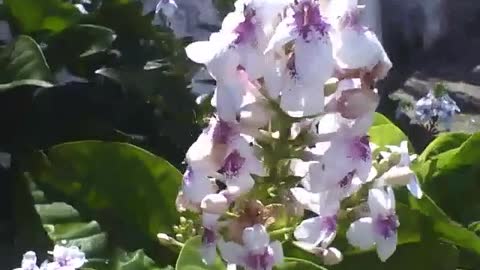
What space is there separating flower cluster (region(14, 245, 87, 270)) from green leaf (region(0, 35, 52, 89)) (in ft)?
0.61

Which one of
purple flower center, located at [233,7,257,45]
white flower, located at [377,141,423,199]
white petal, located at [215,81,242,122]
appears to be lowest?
→ white flower, located at [377,141,423,199]

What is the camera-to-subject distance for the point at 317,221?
56cm

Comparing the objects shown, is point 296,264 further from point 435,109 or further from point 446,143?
point 435,109

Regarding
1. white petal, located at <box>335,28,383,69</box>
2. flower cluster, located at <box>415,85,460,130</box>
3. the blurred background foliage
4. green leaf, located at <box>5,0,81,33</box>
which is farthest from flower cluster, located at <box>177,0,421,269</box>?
flower cluster, located at <box>415,85,460,130</box>

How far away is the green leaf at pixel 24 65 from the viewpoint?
875 millimetres

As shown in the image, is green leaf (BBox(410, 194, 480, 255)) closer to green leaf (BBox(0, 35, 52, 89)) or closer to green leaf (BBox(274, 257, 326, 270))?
green leaf (BBox(274, 257, 326, 270))

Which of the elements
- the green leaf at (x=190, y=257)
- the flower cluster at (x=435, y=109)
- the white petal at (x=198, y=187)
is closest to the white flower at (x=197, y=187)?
the white petal at (x=198, y=187)

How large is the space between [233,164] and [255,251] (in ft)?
0.15

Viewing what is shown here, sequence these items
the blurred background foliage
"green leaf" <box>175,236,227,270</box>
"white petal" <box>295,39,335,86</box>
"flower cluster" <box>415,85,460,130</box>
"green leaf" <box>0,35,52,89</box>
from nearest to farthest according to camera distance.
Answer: "white petal" <box>295,39,335,86</box> < "green leaf" <box>175,236,227,270</box> < the blurred background foliage < "green leaf" <box>0,35,52,89</box> < "flower cluster" <box>415,85,460,130</box>

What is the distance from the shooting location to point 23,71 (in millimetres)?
892

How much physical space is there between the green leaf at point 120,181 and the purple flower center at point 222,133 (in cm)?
24

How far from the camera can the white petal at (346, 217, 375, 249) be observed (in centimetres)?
56

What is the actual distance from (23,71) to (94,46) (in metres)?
0.11

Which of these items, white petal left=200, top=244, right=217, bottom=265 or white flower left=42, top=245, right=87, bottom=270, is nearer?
white petal left=200, top=244, right=217, bottom=265
